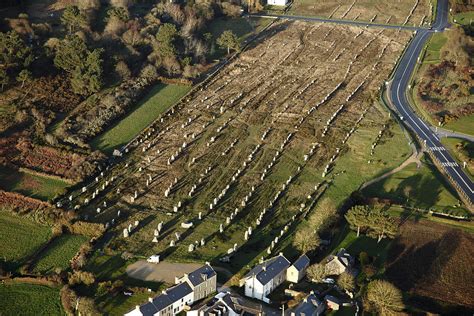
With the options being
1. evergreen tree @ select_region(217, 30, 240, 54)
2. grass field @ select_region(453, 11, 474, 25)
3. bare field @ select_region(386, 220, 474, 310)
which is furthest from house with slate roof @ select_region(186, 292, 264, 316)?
grass field @ select_region(453, 11, 474, 25)

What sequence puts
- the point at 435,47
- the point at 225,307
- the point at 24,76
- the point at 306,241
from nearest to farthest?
the point at 225,307
the point at 306,241
the point at 24,76
the point at 435,47

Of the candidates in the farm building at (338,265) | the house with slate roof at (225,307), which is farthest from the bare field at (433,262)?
the house with slate roof at (225,307)

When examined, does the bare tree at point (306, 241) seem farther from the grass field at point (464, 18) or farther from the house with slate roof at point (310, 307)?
the grass field at point (464, 18)

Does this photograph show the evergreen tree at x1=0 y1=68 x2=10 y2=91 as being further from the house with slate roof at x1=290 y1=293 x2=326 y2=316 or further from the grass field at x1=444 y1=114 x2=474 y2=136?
the grass field at x1=444 y1=114 x2=474 y2=136

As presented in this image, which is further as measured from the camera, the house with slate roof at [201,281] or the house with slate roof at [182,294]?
the house with slate roof at [201,281]

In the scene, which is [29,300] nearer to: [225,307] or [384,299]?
[225,307]

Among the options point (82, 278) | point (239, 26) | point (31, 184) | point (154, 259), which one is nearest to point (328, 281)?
point (154, 259)
